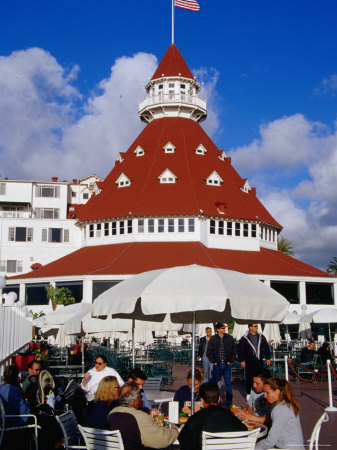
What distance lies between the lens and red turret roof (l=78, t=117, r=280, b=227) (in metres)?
49.8

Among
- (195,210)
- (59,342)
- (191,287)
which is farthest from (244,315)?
(195,210)

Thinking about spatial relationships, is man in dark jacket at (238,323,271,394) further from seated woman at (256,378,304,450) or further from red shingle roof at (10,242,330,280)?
red shingle roof at (10,242,330,280)

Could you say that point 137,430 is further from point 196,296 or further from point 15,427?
point 15,427

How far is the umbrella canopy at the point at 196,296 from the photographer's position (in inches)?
330

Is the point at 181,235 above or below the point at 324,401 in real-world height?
above

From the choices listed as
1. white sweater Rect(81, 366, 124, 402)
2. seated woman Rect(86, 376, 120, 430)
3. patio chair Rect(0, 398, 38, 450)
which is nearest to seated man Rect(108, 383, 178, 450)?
seated woman Rect(86, 376, 120, 430)

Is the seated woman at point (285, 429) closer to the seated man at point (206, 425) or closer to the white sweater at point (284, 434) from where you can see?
the white sweater at point (284, 434)

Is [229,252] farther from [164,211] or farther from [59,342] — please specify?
[59,342]

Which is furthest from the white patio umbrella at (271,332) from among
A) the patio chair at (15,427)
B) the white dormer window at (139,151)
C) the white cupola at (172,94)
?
the white cupola at (172,94)

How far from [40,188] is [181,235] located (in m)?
22.1

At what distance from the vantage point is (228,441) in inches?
236

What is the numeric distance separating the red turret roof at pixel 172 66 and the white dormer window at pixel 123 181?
47.7ft

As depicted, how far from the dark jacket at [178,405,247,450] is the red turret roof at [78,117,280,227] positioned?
4229 centimetres

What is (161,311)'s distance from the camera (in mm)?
8352
